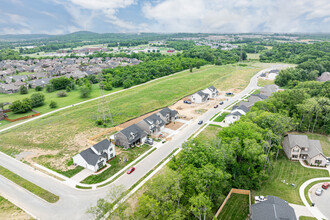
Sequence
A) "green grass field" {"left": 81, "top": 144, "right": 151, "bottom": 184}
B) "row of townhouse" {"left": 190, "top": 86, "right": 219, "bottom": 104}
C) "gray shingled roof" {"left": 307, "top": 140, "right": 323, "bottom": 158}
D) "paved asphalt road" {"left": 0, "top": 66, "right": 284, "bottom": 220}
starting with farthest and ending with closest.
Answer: "row of townhouse" {"left": 190, "top": 86, "right": 219, "bottom": 104}
"gray shingled roof" {"left": 307, "top": 140, "right": 323, "bottom": 158}
"green grass field" {"left": 81, "top": 144, "right": 151, "bottom": 184}
"paved asphalt road" {"left": 0, "top": 66, "right": 284, "bottom": 220}

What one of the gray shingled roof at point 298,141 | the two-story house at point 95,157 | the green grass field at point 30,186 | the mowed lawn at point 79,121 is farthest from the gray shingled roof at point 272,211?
the mowed lawn at point 79,121

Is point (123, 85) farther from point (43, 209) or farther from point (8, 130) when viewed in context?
point (43, 209)

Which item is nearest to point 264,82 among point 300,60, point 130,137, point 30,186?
point 300,60

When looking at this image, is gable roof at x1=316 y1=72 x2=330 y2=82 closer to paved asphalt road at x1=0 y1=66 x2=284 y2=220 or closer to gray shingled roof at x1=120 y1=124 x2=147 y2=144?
paved asphalt road at x1=0 y1=66 x2=284 y2=220

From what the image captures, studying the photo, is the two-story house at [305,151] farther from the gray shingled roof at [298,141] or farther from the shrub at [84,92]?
the shrub at [84,92]

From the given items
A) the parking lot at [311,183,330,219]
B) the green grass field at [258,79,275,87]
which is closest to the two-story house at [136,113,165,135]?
the parking lot at [311,183,330,219]

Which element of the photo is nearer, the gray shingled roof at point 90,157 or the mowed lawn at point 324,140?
the gray shingled roof at point 90,157
